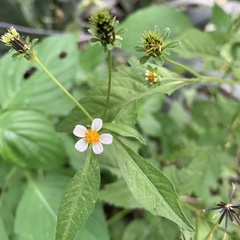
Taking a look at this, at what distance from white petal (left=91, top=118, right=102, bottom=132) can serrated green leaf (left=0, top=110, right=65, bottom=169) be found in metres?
0.25

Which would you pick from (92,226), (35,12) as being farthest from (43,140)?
(35,12)

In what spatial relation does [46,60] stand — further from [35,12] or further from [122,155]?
[35,12]

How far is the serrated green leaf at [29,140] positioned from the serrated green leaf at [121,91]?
14cm

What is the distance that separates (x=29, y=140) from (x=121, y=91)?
0.24 meters

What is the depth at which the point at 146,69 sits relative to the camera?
2.46 feet

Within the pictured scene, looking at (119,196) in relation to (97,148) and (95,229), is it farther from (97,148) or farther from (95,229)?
(97,148)

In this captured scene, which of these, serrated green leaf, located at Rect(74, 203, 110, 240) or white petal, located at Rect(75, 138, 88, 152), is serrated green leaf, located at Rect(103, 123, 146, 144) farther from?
serrated green leaf, located at Rect(74, 203, 110, 240)

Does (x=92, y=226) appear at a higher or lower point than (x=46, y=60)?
lower

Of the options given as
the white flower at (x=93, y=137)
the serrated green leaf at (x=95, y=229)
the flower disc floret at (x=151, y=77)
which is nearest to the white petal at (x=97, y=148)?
the white flower at (x=93, y=137)

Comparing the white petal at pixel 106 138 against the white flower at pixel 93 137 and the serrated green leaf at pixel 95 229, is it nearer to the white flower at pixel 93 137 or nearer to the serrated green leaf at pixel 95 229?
the white flower at pixel 93 137

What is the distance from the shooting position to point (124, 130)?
25.8 inches

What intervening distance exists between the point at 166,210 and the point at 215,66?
1.88 ft

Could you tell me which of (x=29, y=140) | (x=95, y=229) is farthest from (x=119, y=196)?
(x=29, y=140)

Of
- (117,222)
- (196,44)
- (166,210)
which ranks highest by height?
(196,44)
